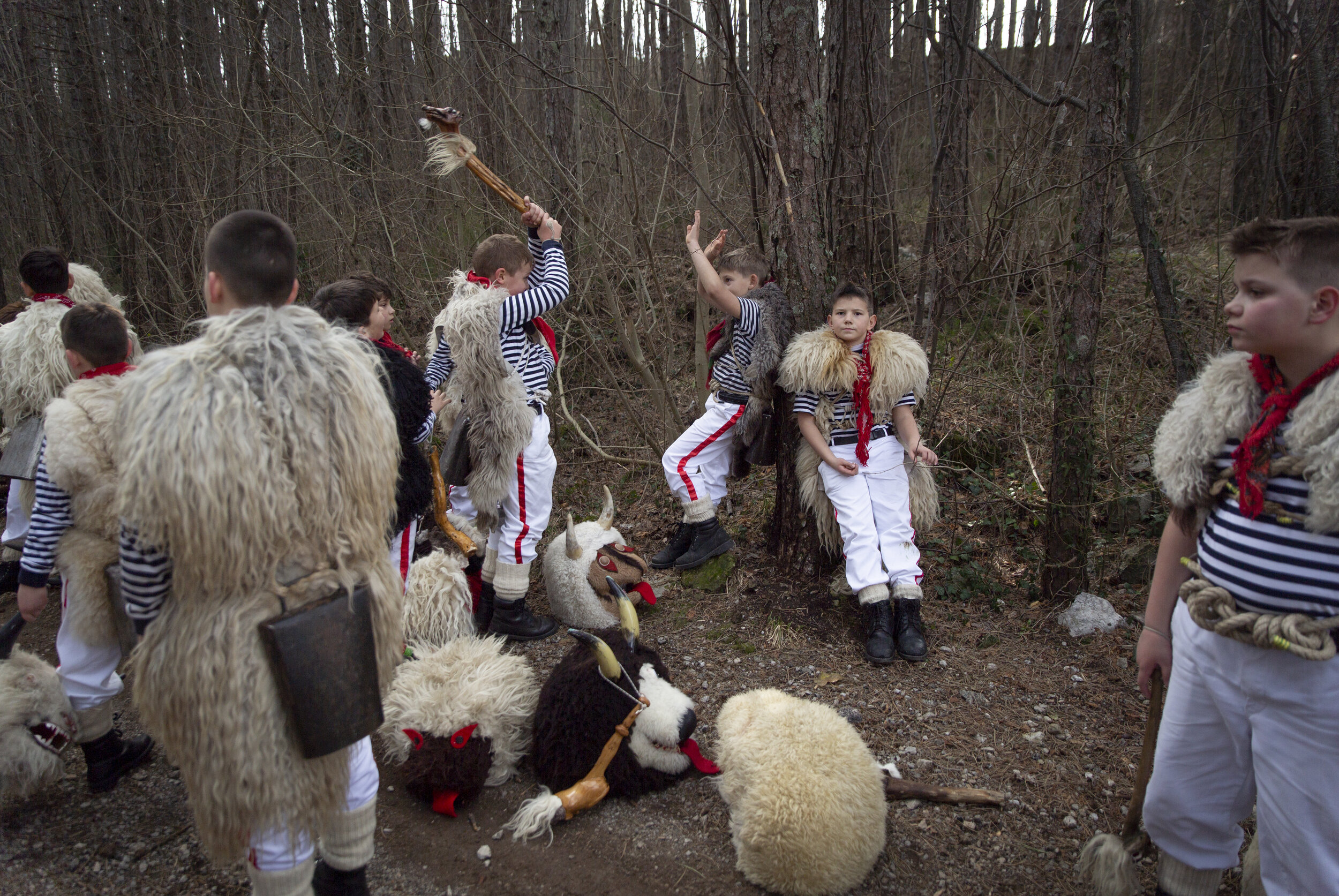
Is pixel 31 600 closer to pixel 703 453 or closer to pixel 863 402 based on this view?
pixel 703 453

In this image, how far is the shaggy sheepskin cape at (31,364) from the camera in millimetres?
3916

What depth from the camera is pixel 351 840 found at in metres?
2.29

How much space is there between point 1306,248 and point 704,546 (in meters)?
3.41

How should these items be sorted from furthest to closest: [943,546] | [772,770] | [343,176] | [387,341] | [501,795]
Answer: [343,176]
[943,546]
[387,341]
[501,795]
[772,770]

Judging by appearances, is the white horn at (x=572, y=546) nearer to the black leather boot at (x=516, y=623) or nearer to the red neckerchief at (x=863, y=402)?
the black leather boot at (x=516, y=623)

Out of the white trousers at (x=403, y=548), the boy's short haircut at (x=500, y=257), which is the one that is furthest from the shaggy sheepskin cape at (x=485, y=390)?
the white trousers at (x=403, y=548)

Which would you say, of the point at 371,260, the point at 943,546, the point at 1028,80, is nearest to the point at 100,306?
the point at 943,546

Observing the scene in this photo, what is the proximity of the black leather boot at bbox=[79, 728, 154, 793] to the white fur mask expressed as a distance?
2121mm

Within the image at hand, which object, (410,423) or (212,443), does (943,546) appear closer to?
(410,423)

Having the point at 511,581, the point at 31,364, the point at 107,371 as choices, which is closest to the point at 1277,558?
the point at 511,581

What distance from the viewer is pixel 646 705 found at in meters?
2.90

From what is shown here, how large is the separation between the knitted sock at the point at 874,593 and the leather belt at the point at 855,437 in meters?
0.72

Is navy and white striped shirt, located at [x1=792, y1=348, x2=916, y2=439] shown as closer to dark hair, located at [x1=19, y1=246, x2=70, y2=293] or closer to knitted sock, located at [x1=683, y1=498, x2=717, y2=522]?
knitted sock, located at [x1=683, y1=498, x2=717, y2=522]

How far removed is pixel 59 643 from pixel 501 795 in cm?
177
